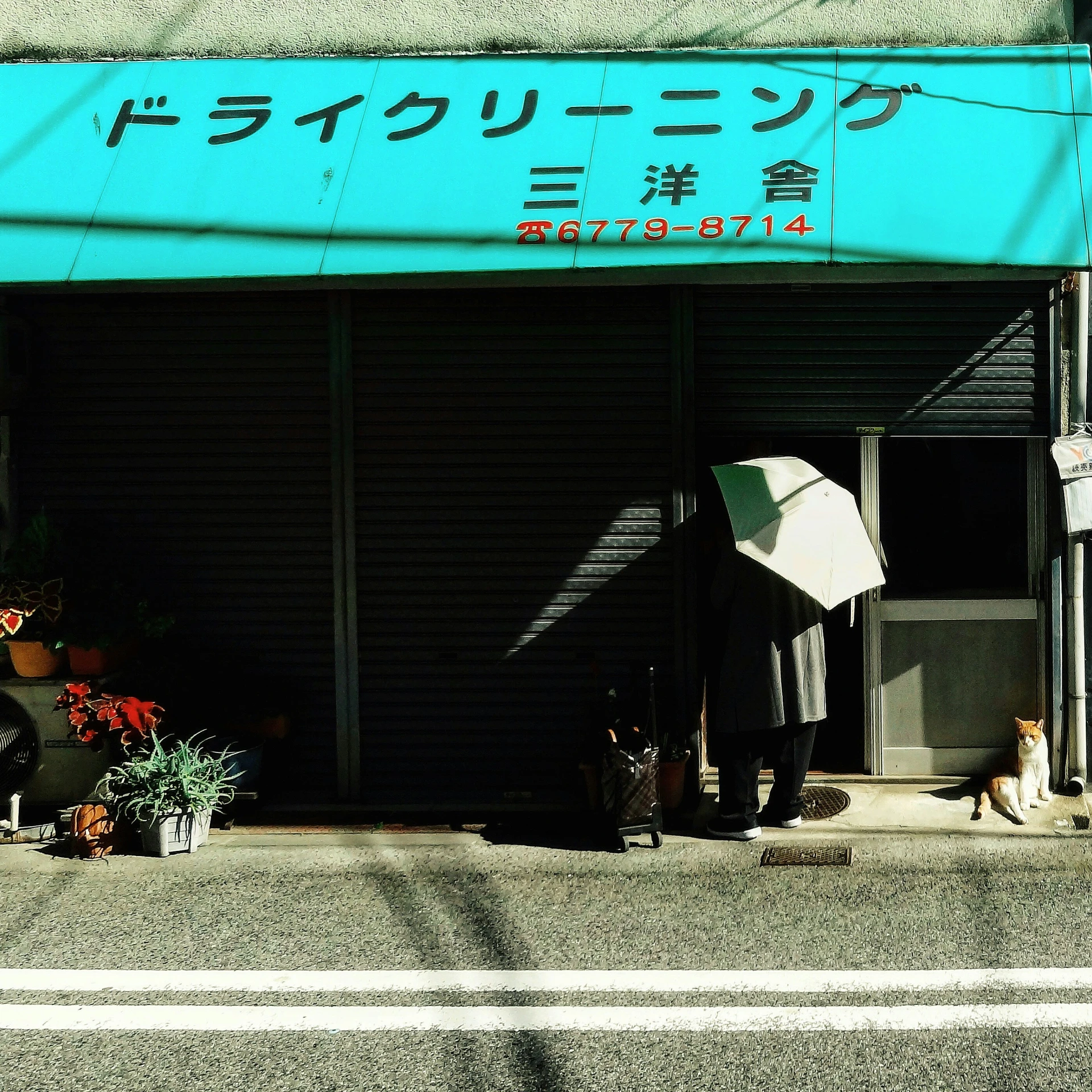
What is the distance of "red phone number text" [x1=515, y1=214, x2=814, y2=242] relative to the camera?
22.4ft

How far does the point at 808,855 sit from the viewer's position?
690 centimetres

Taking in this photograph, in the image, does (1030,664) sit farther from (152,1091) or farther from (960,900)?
(152,1091)

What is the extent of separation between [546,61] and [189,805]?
18.1 feet

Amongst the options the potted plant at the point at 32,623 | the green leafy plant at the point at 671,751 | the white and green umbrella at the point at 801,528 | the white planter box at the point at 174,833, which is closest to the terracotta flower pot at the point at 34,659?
the potted plant at the point at 32,623

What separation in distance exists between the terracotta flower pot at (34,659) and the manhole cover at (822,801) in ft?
17.0

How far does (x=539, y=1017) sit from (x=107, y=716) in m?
3.78

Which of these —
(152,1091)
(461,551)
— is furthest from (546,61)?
(152,1091)

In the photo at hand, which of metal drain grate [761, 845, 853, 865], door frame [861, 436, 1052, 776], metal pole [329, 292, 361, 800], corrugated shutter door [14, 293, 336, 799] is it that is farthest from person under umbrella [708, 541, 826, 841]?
corrugated shutter door [14, 293, 336, 799]

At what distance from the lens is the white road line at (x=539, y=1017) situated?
485 cm

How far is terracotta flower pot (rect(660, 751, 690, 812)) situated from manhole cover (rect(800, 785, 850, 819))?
2.65 feet

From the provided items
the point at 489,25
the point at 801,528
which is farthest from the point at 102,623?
the point at 489,25

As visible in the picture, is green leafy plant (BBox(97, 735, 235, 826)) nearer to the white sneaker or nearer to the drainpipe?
the white sneaker

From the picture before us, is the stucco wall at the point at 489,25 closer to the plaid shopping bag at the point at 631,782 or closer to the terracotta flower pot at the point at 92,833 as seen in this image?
the plaid shopping bag at the point at 631,782

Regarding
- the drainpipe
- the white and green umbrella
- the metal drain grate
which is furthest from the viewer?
the drainpipe
